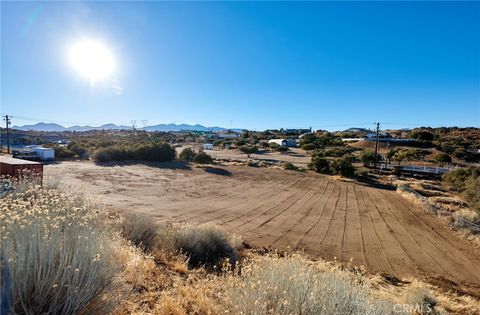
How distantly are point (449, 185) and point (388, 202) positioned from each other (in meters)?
17.6

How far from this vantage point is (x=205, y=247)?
8609mm

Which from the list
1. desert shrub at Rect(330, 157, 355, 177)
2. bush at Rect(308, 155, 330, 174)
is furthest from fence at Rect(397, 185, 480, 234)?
bush at Rect(308, 155, 330, 174)

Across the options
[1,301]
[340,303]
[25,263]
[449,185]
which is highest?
[1,301]

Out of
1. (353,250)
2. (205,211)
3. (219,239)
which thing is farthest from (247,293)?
(205,211)

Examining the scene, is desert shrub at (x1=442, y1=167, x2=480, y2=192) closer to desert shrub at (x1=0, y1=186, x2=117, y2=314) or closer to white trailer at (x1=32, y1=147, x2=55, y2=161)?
desert shrub at (x1=0, y1=186, x2=117, y2=314)

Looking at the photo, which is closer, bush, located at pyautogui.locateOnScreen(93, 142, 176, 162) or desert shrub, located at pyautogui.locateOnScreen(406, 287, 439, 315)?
desert shrub, located at pyautogui.locateOnScreen(406, 287, 439, 315)

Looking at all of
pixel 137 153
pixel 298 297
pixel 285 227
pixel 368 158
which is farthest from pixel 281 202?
pixel 368 158

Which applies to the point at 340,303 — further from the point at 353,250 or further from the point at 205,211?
the point at 205,211

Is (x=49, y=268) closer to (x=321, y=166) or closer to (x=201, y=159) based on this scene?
(x=201, y=159)

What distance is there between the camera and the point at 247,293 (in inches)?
146

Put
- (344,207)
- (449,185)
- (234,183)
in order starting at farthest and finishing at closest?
(449,185) < (234,183) < (344,207)

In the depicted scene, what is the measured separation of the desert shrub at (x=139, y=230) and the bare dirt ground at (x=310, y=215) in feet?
13.2

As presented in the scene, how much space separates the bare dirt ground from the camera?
11.4 metres

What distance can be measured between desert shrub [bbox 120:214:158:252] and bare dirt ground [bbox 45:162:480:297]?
402cm
